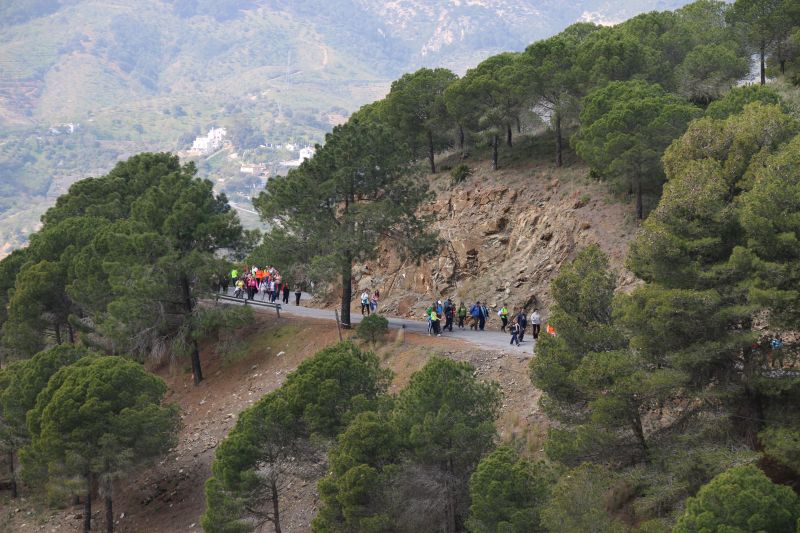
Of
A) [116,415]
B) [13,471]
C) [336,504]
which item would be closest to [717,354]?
[336,504]

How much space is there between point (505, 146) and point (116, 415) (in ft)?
86.3

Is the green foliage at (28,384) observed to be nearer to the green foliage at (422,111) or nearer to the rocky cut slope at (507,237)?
the rocky cut slope at (507,237)

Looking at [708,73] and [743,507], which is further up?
[708,73]

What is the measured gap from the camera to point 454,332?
111ft

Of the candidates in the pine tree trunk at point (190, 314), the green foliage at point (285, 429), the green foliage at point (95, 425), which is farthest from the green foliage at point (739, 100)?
the green foliage at point (95, 425)

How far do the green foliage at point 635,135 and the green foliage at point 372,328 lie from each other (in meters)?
9.99

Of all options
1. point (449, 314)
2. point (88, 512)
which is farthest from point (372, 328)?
point (88, 512)

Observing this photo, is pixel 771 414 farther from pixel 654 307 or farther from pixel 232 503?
pixel 232 503

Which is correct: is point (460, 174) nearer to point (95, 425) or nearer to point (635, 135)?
point (635, 135)

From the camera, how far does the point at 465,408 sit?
21375mm

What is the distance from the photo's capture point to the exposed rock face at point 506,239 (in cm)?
3516

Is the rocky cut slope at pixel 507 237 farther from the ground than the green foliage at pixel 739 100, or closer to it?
closer to it

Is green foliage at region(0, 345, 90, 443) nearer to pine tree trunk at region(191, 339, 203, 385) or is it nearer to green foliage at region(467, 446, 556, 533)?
pine tree trunk at region(191, 339, 203, 385)

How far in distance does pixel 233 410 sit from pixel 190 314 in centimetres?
489
